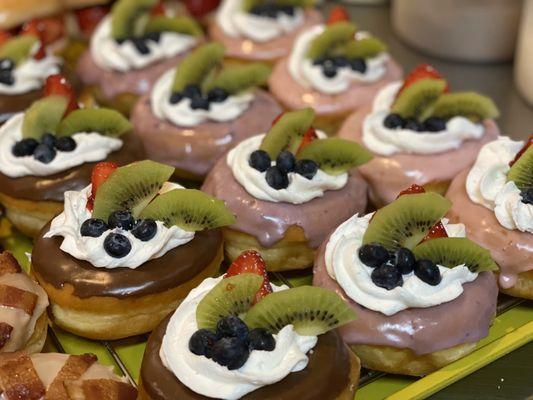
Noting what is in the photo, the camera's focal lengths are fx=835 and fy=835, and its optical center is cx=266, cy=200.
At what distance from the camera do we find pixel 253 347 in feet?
7.67

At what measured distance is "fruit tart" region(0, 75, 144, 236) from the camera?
321 centimetres

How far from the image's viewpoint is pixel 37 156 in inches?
126

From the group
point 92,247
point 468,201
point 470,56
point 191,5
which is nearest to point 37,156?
point 92,247

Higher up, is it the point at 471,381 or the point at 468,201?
the point at 468,201

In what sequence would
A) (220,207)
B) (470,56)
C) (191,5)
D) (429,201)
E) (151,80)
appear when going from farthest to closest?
(191,5)
(470,56)
(151,80)
(220,207)
(429,201)

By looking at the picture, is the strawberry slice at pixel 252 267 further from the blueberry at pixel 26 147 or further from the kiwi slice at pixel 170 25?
the kiwi slice at pixel 170 25

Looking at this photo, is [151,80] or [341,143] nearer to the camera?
[341,143]

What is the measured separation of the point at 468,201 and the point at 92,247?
1331 mm

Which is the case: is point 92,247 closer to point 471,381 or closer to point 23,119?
point 23,119

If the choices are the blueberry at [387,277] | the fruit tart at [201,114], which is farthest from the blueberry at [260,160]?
the blueberry at [387,277]

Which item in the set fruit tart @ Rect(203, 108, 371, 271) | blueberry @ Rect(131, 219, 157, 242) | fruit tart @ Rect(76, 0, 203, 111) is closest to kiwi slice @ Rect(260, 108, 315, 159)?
fruit tart @ Rect(203, 108, 371, 271)

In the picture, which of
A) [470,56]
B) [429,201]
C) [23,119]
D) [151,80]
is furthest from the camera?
[470,56]

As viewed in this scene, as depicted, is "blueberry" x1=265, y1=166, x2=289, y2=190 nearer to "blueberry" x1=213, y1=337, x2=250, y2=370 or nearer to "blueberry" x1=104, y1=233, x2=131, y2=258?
"blueberry" x1=104, y1=233, x2=131, y2=258

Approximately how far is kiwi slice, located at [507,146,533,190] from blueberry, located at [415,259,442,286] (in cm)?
55
